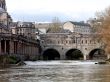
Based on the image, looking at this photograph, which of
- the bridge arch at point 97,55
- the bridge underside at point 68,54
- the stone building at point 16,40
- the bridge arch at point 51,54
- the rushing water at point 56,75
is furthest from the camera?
the bridge arch at point 51,54

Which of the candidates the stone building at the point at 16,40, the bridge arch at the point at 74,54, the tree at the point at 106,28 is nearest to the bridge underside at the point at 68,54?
the bridge arch at the point at 74,54

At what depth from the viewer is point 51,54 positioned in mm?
177125

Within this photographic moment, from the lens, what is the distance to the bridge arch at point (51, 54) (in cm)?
17127

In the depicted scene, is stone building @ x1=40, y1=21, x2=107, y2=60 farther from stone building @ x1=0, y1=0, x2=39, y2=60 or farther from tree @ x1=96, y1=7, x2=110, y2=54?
tree @ x1=96, y1=7, x2=110, y2=54

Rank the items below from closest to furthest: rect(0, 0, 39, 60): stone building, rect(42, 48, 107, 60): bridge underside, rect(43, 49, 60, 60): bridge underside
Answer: rect(0, 0, 39, 60): stone building, rect(42, 48, 107, 60): bridge underside, rect(43, 49, 60, 60): bridge underside

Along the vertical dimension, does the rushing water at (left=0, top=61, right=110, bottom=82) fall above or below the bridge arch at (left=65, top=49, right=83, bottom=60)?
below

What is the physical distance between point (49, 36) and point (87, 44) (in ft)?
44.1

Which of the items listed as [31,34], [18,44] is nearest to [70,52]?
[31,34]

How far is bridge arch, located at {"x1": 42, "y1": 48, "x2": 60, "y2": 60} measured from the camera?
171275mm

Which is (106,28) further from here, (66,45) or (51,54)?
(51,54)

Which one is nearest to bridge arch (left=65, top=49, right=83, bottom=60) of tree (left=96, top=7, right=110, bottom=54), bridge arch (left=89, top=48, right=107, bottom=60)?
bridge arch (left=89, top=48, right=107, bottom=60)

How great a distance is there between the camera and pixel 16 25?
631 feet

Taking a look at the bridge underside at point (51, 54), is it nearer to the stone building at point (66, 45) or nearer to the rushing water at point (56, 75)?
the stone building at point (66, 45)

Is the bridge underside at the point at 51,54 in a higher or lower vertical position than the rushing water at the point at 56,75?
higher
